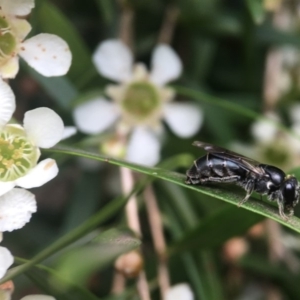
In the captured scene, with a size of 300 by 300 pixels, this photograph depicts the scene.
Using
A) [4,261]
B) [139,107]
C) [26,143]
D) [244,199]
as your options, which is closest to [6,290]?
[4,261]

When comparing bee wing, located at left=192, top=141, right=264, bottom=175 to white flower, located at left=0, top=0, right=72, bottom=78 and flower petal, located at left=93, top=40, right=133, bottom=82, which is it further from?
flower petal, located at left=93, top=40, right=133, bottom=82

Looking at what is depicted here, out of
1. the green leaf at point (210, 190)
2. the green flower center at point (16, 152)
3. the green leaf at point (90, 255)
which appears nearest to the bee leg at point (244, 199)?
the green leaf at point (210, 190)

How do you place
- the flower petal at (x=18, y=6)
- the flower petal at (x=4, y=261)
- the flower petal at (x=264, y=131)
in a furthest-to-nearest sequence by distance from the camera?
the flower petal at (x=264, y=131) < the flower petal at (x=18, y=6) < the flower petal at (x=4, y=261)

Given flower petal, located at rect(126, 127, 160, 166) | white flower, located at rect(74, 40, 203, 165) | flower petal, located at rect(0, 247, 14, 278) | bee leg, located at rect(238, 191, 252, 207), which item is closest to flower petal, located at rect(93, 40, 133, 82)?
white flower, located at rect(74, 40, 203, 165)

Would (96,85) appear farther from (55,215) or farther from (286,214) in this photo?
(286,214)

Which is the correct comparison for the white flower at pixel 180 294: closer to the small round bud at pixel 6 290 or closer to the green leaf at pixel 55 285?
the green leaf at pixel 55 285

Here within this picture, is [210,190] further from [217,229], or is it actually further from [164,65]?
[164,65]
